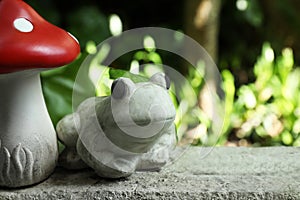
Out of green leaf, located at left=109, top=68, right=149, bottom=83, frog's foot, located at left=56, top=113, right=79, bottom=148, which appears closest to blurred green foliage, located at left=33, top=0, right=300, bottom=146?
green leaf, located at left=109, top=68, right=149, bottom=83

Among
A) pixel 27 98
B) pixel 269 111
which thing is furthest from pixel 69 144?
pixel 269 111

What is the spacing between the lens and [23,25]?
0.81 meters

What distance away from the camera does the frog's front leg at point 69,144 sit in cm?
94

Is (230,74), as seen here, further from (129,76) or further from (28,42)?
(28,42)

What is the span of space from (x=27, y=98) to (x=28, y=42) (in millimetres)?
105

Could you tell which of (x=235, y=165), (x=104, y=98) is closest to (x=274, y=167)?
(x=235, y=165)

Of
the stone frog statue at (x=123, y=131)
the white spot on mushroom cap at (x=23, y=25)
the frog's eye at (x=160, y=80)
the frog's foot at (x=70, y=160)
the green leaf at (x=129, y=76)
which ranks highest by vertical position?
the white spot on mushroom cap at (x=23, y=25)

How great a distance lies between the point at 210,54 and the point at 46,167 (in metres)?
1.12

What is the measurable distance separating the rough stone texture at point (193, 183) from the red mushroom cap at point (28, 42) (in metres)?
0.20

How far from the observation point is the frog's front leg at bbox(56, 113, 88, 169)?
0.94 meters

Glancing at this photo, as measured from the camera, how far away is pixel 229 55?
2344 mm

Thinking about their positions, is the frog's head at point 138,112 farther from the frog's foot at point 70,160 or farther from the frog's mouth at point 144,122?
the frog's foot at point 70,160

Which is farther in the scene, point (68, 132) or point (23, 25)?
point (68, 132)

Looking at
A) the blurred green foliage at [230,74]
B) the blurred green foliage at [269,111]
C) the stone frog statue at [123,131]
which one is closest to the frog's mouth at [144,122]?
the stone frog statue at [123,131]
